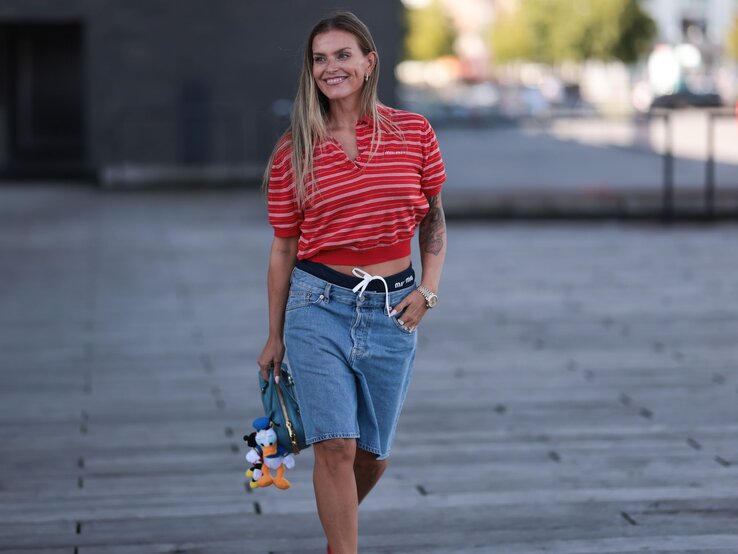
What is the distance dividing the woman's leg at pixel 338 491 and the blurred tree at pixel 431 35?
115304mm

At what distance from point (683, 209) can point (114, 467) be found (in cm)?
1160

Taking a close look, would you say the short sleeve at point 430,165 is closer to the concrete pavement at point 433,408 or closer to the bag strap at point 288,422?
the bag strap at point 288,422

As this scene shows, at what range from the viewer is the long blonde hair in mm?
3715

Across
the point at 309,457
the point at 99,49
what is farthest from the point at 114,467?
the point at 99,49

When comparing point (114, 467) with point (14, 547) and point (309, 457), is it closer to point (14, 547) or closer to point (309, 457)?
point (309, 457)

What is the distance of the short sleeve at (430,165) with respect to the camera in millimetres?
3854

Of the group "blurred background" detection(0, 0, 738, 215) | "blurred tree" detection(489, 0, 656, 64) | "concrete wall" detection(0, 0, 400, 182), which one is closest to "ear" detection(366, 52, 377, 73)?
"blurred background" detection(0, 0, 738, 215)

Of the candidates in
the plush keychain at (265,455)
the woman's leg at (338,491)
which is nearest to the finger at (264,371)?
the plush keychain at (265,455)

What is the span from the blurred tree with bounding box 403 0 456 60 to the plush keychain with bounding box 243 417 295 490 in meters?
115

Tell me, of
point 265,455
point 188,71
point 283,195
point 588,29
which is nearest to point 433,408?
point 265,455

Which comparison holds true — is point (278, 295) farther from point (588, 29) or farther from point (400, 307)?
point (588, 29)

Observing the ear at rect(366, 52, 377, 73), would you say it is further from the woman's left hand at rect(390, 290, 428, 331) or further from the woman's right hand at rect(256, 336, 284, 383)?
the woman's right hand at rect(256, 336, 284, 383)

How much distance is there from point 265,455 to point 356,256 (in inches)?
24.3

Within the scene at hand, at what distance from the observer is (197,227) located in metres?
15.0
